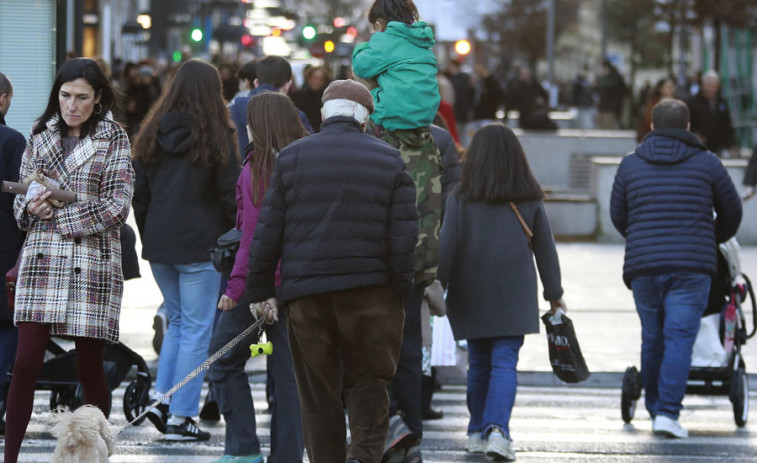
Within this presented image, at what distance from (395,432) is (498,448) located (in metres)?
0.82

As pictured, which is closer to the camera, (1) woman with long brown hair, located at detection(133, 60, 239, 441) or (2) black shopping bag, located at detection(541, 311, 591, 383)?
(1) woman with long brown hair, located at detection(133, 60, 239, 441)

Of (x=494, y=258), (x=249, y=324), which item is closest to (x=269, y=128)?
(x=249, y=324)

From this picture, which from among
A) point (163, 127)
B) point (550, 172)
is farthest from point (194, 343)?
point (550, 172)

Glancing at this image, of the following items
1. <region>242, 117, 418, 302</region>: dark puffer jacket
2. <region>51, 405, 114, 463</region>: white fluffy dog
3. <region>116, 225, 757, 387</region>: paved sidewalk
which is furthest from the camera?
<region>116, 225, 757, 387</region>: paved sidewalk

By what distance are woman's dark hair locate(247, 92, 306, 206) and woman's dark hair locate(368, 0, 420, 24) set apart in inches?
29.3

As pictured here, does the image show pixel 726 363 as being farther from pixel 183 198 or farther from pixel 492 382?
pixel 183 198

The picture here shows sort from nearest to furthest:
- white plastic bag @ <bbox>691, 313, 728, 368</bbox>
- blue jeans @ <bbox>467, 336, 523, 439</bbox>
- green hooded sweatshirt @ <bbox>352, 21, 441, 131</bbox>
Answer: green hooded sweatshirt @ <bbox>352, 21, 441, 131</bbox> → blue jeans @ <bbox>467, 336, 523, 439</bbox> → white plastic bag @ <bbox>691, 313, 728, 368</bbox>

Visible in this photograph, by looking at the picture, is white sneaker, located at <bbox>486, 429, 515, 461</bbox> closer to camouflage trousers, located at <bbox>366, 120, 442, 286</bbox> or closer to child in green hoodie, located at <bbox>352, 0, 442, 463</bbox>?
→ child in green hoodie, located at <bbox>352, 0, 442, 463</bbox>

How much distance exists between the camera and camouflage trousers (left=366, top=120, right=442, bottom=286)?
6828 mm

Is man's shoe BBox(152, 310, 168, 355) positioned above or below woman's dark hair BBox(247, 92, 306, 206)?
below

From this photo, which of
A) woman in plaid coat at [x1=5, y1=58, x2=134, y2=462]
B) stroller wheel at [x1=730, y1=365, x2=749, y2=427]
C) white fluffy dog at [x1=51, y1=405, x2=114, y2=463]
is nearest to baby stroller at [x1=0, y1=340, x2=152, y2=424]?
woman in plaid coat at [x1=5, y1=58, x2=134, y2=462]

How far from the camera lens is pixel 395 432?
6785 millimetres

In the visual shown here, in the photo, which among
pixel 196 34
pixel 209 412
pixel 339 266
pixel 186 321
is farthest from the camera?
pixel 196 34

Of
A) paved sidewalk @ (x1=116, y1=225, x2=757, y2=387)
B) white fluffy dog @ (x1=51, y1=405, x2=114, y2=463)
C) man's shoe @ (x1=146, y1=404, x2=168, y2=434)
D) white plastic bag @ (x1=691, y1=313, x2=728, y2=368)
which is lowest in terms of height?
paved sidewalk @ (x1=116, y1=225, x2=757, y2=387)
